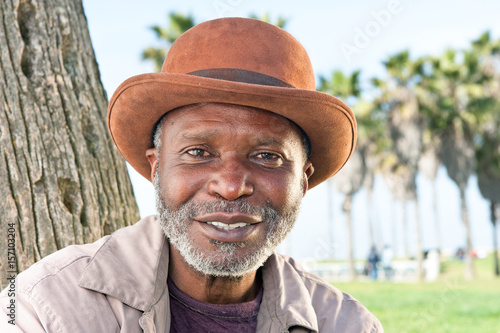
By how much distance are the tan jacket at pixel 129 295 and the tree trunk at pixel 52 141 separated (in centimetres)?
66

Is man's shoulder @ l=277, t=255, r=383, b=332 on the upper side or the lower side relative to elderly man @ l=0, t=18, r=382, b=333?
lower

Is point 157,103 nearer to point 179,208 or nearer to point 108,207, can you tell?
point 179,208

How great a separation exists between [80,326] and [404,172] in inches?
1410

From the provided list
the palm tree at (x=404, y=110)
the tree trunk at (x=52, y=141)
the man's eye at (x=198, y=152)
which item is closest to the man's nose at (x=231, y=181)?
the man's eye at (x=198, y=152)

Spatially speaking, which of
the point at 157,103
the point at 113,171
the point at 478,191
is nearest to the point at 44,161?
the point at 113,171

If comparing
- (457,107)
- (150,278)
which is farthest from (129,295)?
(457,107)

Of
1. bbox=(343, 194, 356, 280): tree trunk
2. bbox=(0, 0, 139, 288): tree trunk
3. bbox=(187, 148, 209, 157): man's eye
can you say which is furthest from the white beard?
bbox=(343, 194, 356, 280): tree trunk

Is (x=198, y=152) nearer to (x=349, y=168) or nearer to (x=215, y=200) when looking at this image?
(x=215, y=200)

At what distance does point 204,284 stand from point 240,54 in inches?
42.8

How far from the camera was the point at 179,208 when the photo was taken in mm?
2395

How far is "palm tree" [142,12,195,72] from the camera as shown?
21531 millimetres

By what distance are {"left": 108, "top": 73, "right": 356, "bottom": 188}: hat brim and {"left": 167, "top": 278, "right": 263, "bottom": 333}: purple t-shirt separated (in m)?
0.78

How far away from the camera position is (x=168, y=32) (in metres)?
22.2

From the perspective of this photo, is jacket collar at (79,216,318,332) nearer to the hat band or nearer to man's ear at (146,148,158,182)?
man's ear at (146,148,158,182)
